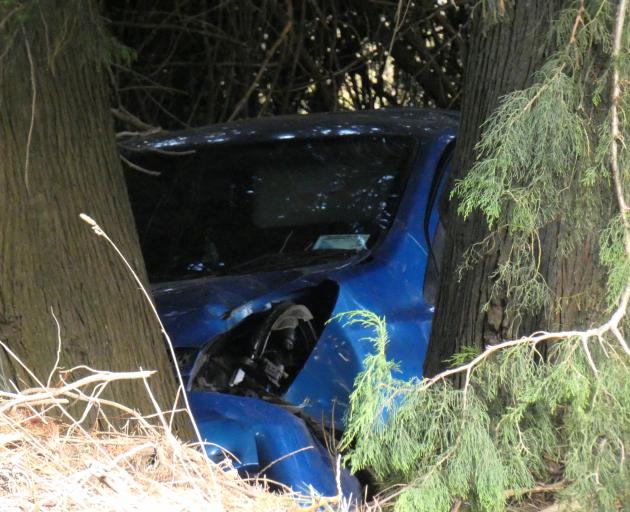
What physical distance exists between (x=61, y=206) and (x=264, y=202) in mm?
1533

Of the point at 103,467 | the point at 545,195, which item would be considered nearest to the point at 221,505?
the point at 103,467

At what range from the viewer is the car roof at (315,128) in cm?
471

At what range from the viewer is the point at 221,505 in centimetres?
238

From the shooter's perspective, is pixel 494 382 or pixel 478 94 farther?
pixel 478 94

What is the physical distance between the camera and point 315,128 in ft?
16.0

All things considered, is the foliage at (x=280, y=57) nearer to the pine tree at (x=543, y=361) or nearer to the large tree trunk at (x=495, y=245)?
the large tree trunk at (x=495, y=245)

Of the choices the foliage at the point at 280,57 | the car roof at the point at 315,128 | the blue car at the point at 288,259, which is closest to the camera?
the blue car at the point at 288,259

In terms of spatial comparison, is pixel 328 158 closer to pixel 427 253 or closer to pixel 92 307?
pixel 427 253

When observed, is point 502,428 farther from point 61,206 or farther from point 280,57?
point 280,57

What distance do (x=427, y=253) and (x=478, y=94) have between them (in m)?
1.14

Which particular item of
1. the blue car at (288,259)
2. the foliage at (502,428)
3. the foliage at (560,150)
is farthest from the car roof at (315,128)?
the foliage at (502,428)

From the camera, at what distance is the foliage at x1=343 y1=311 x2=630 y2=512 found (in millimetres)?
2674

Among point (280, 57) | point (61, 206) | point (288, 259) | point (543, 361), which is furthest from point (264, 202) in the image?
point (280, 57)

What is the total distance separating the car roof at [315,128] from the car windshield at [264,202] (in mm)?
62
